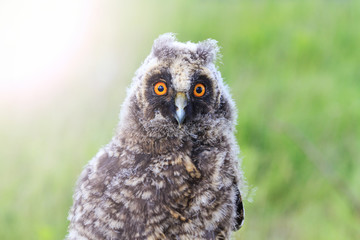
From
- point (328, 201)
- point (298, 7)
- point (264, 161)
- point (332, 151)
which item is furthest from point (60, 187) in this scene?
point (298, 7)

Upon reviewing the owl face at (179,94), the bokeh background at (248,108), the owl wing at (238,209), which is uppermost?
the bokeh background at (248,108)

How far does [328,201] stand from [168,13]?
119 inches

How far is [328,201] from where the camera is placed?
4.82m

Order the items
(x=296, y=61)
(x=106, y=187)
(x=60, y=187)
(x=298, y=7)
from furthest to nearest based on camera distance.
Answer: (x=298, y=7) < (x=296, y=61) < (x=60, y=187) < (x=106, y=187)

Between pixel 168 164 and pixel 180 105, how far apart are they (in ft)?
0.83

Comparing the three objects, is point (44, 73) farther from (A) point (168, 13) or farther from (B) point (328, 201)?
(B) point (328, 201)

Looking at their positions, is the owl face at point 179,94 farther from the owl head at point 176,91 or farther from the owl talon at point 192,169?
the owl talon at point 192,169

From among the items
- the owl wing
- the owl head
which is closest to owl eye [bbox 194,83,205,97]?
the owl head

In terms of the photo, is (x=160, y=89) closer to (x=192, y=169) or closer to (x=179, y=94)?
(x=179, y=94)

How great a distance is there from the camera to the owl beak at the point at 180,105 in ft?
6.96

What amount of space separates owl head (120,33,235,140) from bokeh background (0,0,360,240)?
0.51 m

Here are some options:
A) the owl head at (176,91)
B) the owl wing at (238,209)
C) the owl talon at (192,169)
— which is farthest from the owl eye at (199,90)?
the owl wing at (238,209)

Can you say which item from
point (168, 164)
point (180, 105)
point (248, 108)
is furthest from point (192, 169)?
point (248, 108)

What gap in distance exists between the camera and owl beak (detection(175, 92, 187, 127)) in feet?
6.96
